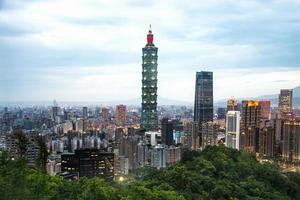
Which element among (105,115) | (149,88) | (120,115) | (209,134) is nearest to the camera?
(209,134)

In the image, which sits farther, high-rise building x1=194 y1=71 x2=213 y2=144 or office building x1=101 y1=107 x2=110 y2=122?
office building x1=101 y1=107 x2=110 y2=122

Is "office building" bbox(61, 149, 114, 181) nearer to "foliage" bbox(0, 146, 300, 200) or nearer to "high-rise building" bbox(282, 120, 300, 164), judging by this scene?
"foliage" bbox(0, 146, 300, 200)

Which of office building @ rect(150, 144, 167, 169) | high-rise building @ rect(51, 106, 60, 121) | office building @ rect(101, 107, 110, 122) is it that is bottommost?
office building @ rect(150, 144, 167, 169)

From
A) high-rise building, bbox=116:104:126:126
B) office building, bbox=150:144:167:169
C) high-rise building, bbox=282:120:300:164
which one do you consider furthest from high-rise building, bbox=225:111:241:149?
high-rise building, bbox=116:104:126:126

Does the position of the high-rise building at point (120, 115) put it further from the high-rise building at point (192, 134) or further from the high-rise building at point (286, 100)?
the high-rise building at point (286, 100)

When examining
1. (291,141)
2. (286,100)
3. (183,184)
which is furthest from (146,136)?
(183,184)

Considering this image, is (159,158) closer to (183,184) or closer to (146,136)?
(146,136)

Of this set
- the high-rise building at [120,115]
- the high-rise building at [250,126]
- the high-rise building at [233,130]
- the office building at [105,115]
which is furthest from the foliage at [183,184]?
the office building at [105,115]
